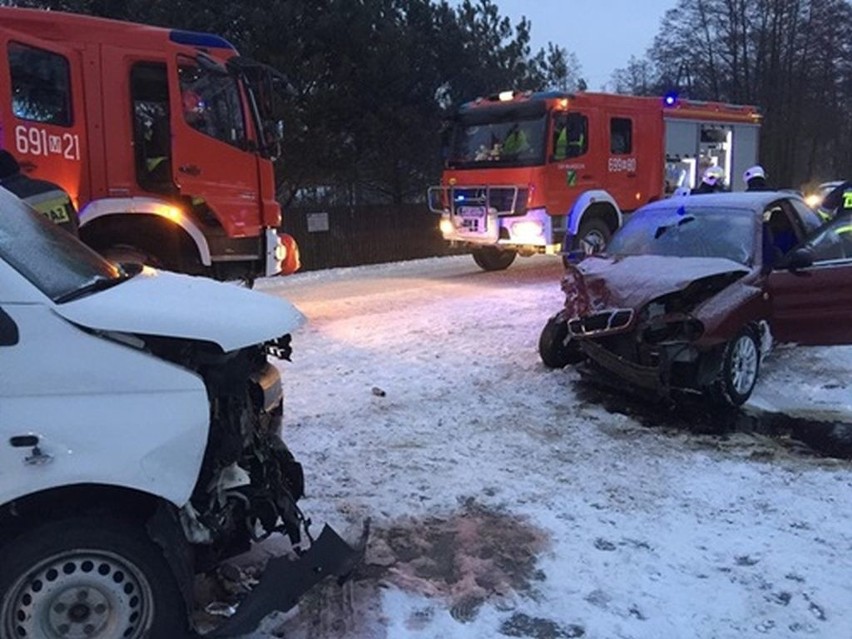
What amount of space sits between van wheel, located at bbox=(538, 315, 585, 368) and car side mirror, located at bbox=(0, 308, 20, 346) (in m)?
5.41

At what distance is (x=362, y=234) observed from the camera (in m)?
17.8

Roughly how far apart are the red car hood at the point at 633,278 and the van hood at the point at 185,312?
3545mm

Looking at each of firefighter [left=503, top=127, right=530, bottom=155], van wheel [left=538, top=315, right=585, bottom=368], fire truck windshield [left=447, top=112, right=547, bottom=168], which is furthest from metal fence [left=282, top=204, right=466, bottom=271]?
van wheel [left=538, top=315, right=585, bottom=368]

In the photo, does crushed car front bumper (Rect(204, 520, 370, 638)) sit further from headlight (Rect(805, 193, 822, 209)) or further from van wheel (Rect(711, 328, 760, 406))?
headlight (Rect(805, 193, 822, 209))

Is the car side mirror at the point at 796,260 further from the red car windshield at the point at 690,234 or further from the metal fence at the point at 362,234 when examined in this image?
the metal fence at the point at 362,234

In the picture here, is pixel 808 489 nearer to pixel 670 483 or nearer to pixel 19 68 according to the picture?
pixel 670 483

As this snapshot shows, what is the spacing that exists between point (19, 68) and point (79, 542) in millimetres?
6428

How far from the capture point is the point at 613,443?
5812 mm

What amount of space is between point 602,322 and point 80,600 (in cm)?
456

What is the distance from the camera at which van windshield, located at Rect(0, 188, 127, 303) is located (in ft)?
9.73

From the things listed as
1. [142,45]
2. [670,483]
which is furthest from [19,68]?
[670,483]

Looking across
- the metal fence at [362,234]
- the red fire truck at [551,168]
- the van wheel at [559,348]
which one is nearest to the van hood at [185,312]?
the van wheel at [559,348]

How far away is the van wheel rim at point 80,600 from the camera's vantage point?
2.79 meters

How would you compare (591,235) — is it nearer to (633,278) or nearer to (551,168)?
(551,168)
